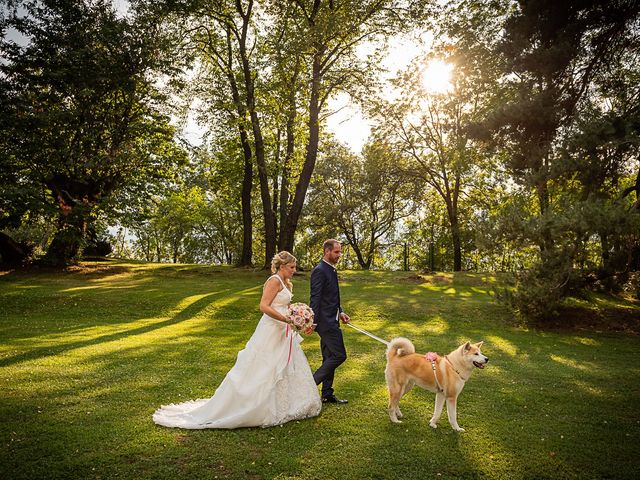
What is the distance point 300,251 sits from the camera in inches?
1873

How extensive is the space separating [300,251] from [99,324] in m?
33.6

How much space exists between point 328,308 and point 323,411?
5.45 feet

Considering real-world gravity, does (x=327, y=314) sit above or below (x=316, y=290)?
below

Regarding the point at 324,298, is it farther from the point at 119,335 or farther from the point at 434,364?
the point at 119,335

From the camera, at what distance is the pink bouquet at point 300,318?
20.9 feet

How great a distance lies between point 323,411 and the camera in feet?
22.3

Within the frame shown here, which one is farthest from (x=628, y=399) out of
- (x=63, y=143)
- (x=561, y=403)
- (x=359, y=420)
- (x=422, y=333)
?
(x=63, y=143)

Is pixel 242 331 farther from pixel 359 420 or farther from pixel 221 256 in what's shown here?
pixel 221 256

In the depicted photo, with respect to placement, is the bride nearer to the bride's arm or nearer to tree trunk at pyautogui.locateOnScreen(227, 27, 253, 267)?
the bride's arm


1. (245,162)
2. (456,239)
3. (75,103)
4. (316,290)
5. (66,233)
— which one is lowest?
(316,290)

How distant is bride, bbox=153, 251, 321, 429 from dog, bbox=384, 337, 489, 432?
1.31m

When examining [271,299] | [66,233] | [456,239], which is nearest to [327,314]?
[271,299]

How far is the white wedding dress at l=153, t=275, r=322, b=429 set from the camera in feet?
19.8

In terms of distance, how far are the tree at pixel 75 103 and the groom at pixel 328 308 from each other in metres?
19.1
